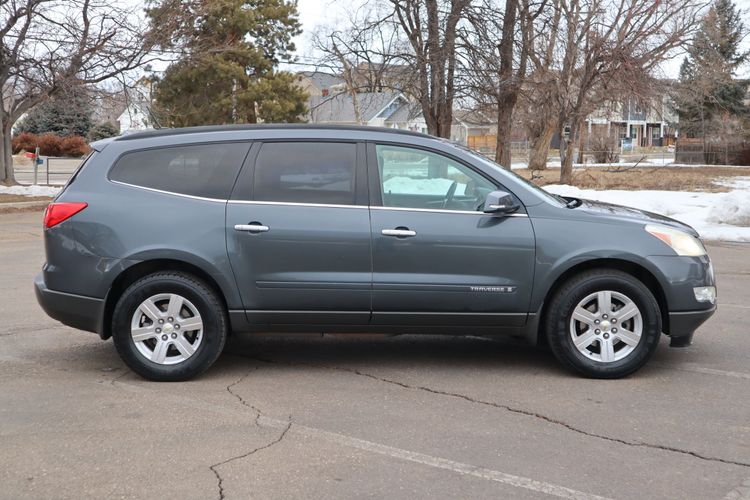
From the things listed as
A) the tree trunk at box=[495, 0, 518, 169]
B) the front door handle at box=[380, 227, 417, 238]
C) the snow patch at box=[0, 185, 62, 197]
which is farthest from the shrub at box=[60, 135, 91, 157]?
the front door handle at box=[380, 227, 417, 238]

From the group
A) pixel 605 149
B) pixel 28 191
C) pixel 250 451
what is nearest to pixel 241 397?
pixel 250 451

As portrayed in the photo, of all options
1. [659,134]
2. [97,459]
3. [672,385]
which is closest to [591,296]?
[672,385]

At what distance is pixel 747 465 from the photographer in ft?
13.8

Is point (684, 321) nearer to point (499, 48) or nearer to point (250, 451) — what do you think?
point (250, 451)

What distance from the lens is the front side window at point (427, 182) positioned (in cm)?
574

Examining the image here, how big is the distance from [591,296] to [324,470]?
2456mm

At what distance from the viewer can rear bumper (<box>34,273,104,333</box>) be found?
5621 millimetres

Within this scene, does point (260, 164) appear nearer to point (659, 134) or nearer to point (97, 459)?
point (97, 459)

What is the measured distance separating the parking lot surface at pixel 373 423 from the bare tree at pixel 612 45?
19.3 meters

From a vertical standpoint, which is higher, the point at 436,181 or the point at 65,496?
the point at 436,181

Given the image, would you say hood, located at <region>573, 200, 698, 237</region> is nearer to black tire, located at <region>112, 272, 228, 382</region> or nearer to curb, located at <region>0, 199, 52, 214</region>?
black tire, located at <region>112, 272, 228, 382</region>

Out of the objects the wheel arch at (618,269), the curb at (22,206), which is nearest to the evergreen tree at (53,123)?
the curb at (22,206)

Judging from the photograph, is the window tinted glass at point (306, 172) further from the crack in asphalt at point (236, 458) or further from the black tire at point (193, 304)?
the crack in asphalt at point (236, 458)

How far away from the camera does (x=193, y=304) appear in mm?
5598
